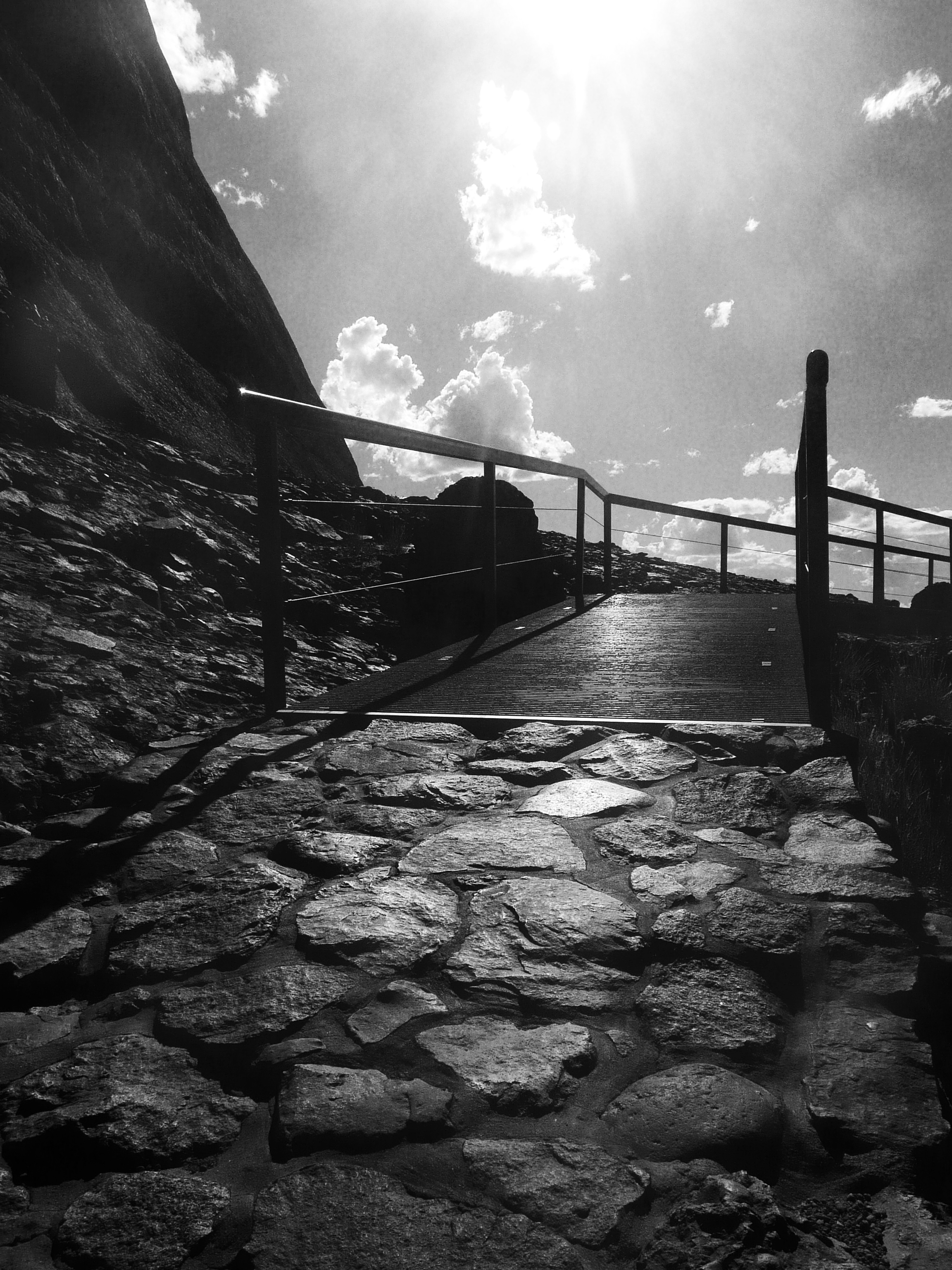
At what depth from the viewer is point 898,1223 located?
38.9 inches

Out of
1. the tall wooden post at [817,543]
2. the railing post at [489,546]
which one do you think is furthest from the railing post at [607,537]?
the tall wooden post at [817,543]

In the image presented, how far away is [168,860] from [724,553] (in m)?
8.70

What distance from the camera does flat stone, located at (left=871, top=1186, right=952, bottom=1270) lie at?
0.94 metres

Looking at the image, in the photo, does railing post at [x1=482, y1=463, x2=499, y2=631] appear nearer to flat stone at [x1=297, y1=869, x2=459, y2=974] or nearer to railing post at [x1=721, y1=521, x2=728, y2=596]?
flat stone at [x1=297, y1=869, x2=459, y2=974]

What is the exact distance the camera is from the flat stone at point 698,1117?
1.10 m

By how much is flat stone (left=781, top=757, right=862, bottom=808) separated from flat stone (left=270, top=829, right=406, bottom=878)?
3.43ft

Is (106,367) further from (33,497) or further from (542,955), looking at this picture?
(542,955)

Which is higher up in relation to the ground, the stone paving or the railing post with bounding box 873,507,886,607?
the railing post with bounding box 873,507,886,607

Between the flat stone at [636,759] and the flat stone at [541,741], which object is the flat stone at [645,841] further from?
the flat stone at [541,741]

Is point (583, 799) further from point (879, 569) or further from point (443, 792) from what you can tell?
point (879, 569)

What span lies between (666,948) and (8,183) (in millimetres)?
17217

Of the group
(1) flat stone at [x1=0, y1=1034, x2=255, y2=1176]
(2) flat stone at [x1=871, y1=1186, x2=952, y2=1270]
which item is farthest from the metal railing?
(2) flat stone at [x1=871, y1=1186, x2=952, y2=1270]

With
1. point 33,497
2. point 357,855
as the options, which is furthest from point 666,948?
point 33,497

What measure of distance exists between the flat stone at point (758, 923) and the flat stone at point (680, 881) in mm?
51
